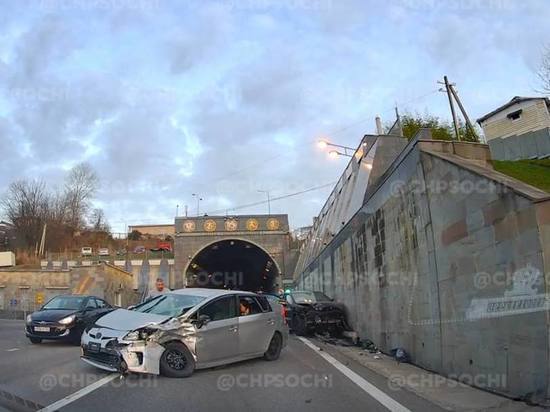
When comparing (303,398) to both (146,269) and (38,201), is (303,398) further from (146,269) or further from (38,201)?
(38,201)

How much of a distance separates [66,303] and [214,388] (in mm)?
9040

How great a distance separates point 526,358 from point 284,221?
6049cm

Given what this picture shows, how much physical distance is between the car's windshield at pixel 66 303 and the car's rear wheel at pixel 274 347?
6482 millimetres

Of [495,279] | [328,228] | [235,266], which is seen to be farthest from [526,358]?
[235,266]

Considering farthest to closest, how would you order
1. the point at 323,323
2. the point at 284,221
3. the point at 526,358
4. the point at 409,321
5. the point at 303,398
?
1. the point at 284,221
2. the point at 323,323
3. the point at 409,321
4. the point at 303,398
5. the point at 526,358

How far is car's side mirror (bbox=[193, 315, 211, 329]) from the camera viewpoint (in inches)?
387

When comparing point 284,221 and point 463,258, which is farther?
point 284,221

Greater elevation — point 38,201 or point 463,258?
point 38,201

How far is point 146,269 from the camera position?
67.4 m

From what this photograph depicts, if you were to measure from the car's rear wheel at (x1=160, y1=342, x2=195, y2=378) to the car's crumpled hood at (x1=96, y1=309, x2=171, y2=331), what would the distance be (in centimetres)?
53

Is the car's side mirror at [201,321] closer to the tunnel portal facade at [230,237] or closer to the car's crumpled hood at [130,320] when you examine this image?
the car's crumpled hood at [130,320]

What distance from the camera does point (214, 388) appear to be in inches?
329

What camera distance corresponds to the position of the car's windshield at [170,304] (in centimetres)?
1008
